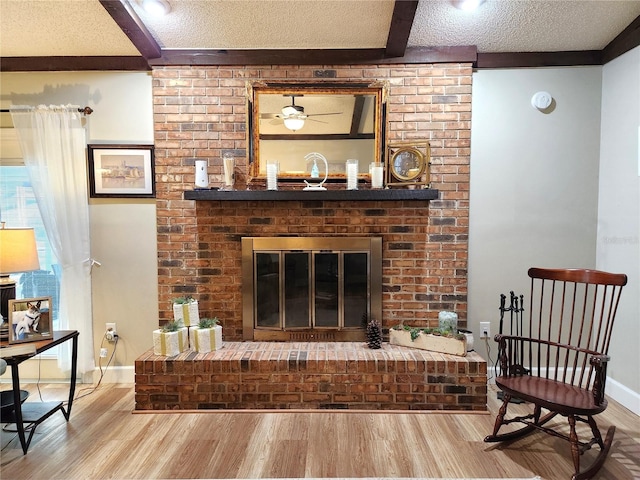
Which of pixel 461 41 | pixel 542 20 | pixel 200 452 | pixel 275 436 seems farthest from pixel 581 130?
pixel 200 452

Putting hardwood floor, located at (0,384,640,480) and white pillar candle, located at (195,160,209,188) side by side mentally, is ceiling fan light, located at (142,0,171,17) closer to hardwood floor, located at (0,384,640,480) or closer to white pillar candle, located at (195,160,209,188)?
white pillar candle, located at (195,160,209,188)

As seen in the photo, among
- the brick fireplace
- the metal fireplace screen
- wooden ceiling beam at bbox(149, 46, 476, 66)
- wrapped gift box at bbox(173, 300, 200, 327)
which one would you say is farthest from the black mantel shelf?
wooden ceiling beam at bbox(149, 46, 476, 66)

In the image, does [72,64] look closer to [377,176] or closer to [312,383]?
[377,176]

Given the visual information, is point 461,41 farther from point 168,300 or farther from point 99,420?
point 99,420

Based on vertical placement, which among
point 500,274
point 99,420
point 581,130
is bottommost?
point 99,420

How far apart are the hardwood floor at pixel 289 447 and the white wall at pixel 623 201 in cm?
40

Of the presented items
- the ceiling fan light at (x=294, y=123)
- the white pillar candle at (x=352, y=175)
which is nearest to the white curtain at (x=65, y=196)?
the ceiling fan light at (x=294, y=123)

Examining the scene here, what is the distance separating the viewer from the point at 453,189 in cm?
279

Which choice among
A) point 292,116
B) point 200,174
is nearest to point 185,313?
point 200,174

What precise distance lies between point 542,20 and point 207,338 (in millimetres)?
3060

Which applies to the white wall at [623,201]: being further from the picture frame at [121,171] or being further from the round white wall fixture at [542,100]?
the picture frame at [121,171]

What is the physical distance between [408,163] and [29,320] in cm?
Result: 264

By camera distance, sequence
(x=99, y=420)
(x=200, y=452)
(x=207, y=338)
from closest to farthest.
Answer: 1. (x=200, y=452)
2. (x=99, y=420)
3. (x=207, y=338)

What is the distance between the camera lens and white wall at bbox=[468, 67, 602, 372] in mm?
2754
